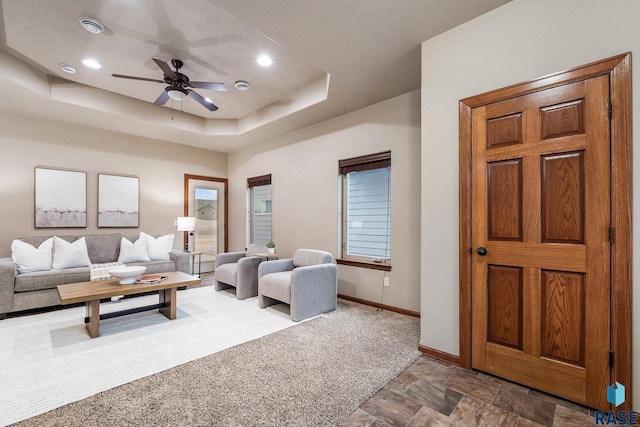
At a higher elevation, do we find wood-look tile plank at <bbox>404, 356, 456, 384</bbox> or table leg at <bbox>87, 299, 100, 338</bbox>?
table leg at <bbox>87, 299, 100, 338</bbox>

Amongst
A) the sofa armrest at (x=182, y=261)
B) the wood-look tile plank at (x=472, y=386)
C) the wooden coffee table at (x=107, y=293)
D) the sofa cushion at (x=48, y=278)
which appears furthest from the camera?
the sofa armrest at (x=182, y=261)

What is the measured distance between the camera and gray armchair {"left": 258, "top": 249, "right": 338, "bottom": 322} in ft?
10.8

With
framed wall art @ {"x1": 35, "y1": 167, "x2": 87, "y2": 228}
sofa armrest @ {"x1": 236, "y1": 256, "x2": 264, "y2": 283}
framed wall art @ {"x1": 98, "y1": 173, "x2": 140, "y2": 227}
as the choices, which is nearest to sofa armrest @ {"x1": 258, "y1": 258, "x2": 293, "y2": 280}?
A: sofa armrest @ {"x1": 236, "y1": 256, "x2": 264, "y2": 283}

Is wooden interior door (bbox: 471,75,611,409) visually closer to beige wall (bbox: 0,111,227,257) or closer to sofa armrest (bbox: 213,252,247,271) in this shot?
sofa armrest (bbox: 213,252,247,271)

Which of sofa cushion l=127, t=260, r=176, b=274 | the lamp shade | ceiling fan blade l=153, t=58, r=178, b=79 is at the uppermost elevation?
ceiling fan blade l=153, t=58, r=178, b=79

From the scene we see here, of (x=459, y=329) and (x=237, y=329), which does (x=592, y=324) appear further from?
(x=237, y=329)

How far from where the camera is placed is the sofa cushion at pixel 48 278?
3.42 metres

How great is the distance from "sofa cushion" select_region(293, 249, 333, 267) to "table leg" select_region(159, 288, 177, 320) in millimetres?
1642

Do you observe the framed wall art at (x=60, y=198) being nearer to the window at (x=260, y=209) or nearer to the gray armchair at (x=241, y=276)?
the gray armchair at (x=241, y=276)

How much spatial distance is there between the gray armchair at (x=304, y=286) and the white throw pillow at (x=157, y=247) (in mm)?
2166

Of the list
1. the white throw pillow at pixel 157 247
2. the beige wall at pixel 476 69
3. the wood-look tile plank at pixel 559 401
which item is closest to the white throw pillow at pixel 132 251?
the white throw pillow at pixel 157 247

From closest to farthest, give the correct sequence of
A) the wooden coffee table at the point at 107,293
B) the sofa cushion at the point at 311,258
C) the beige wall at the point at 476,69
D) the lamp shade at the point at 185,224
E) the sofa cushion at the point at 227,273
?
the beige wall at the point at 476,69 → the wooden coffee table at the point at 107,293 → the sofa cushion at the point at 311,258 → the sofa cushion at the point at 227,273 → the lamp shade at the point at 185,224

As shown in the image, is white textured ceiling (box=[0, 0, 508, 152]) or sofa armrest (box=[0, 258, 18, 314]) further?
sofa armrest (box=[0, 258, 18, 314])

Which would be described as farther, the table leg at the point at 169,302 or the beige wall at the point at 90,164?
the beige wall at the point at 90,164
